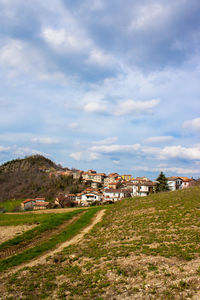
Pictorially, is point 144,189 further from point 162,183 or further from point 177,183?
point 177,183

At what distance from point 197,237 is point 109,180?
174252 millimetres

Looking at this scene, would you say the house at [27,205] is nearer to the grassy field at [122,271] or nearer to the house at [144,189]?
the house at [144,189]

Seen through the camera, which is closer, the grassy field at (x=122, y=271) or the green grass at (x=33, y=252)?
the grassy field at (x=122, y=271)

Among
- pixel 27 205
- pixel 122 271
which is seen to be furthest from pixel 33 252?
pixel 27 205

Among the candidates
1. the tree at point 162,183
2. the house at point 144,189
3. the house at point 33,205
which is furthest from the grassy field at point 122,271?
the house at point 33,205

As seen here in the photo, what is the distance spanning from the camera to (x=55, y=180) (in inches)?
7141

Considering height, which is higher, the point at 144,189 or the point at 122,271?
the point at 144,189

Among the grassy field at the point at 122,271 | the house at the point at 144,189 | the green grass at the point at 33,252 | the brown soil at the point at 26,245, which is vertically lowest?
the brown soil at the point at 26,245

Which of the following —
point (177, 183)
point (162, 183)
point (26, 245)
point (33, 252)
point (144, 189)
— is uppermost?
point (162, 183)

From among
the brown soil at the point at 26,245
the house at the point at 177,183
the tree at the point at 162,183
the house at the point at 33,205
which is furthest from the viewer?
the house at the point at 177,183

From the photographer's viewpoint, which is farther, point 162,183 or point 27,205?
point 27,205

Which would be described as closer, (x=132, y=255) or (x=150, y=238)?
(x=132, y=255)

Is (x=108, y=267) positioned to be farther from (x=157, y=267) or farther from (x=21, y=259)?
(x=21, y=259)

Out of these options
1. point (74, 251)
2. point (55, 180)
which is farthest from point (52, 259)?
point (55, 180)
